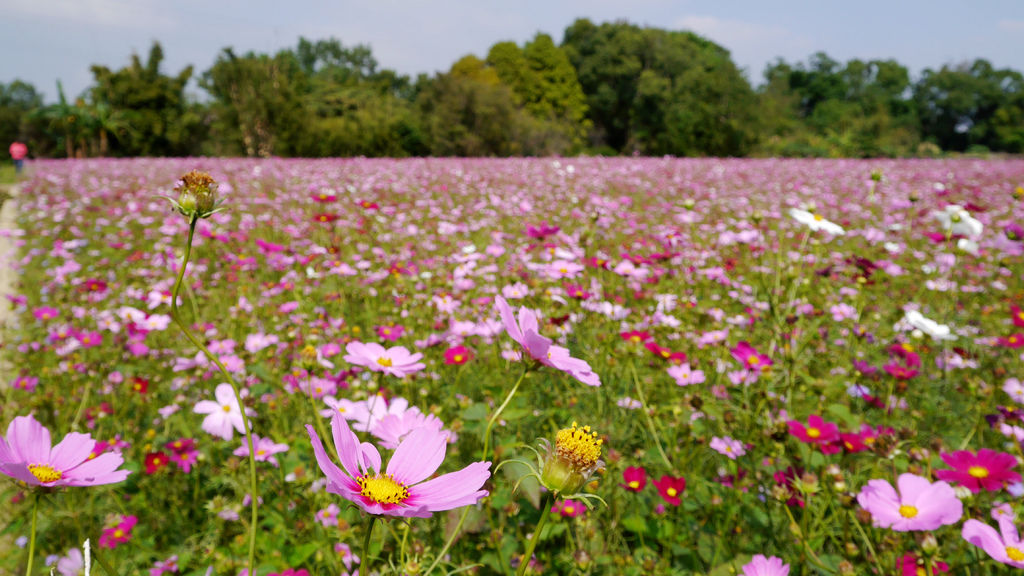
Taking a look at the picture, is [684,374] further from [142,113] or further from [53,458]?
[142,113]

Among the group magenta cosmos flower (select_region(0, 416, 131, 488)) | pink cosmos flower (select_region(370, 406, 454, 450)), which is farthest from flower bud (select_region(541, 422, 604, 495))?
magenta cosmos flower (select_region(0, 416, 131, 488))

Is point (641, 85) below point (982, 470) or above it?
above

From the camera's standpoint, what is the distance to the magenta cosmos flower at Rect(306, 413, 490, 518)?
1.22 feet

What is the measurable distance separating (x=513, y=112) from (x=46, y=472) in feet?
52.9

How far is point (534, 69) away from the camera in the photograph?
30.8 metres

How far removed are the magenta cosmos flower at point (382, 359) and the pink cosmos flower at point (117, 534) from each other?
0.72 metres

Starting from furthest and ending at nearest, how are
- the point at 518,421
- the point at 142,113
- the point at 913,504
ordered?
1. the point at 142,113
2. the point at 518,421
3. the point at 913,504

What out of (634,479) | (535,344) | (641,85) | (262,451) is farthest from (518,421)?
(641,85)

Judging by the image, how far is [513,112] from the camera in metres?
15.7

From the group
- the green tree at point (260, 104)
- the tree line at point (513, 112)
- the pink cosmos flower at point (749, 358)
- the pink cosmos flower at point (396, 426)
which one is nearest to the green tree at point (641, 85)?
the tree line at point (513, 112)

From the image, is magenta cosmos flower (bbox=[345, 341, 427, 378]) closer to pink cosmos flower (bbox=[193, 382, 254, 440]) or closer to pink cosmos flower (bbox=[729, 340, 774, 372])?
pink cosmos flower (bbox=[193, 382, 254, 440])

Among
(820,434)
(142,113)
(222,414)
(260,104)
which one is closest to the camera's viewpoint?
(820,434)

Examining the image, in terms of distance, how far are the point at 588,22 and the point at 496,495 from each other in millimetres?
38626

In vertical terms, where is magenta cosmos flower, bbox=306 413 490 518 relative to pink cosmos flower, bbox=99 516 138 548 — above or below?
above
